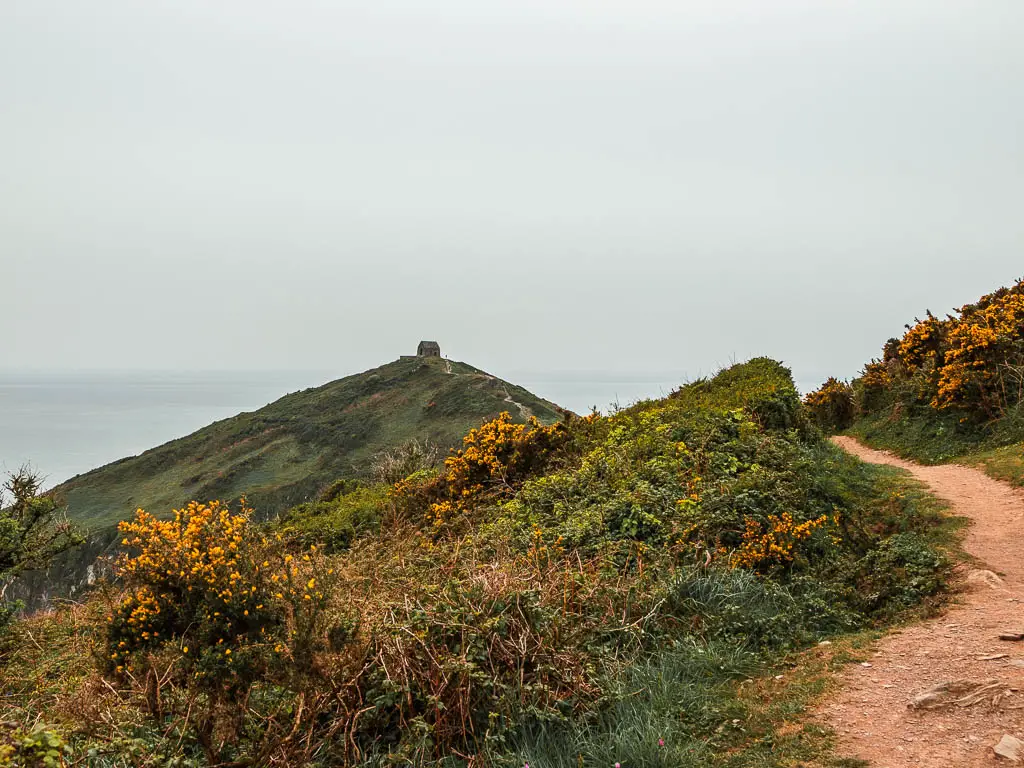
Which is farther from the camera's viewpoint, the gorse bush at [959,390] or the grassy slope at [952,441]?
the gorse bush at [959,390]

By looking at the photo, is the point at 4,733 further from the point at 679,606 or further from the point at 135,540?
the point at 679,606

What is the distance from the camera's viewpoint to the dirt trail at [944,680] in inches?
144

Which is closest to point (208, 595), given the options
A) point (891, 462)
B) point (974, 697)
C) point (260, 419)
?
point (974, 697)

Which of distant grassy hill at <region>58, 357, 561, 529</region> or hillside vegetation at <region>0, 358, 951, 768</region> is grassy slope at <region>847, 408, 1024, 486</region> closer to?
hillside vegetation at <region>0, 358, 951, 768</region>

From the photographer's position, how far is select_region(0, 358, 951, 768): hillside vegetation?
4.07 m

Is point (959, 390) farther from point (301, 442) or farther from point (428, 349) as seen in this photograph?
point (428, 349)

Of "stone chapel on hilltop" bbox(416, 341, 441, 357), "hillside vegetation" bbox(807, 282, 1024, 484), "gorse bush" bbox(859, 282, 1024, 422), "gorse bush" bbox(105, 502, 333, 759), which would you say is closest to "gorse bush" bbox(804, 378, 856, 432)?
"hillside vegetation" bbox(807, 282, 1024, 484)

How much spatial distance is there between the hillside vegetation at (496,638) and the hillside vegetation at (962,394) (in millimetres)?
5731

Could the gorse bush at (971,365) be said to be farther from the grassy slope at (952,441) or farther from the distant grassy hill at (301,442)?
the distant grassy hill at (301,442)

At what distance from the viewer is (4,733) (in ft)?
11.2

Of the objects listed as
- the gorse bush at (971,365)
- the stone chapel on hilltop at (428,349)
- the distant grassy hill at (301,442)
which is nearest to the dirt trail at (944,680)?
the gorse bush at (971,365)

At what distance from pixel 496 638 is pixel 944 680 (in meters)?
2.96

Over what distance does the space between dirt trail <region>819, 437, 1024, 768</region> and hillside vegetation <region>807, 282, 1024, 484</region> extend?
518cm

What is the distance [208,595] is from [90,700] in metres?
0.93
